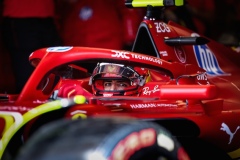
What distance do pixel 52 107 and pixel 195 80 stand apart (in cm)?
117

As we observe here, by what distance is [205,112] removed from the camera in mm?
3578

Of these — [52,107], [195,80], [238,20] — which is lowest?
[238,20]

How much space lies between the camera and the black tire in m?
2.28

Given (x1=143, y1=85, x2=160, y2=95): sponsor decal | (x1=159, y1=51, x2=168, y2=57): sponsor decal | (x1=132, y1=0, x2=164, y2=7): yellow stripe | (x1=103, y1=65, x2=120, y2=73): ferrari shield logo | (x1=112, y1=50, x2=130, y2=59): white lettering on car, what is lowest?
(x1=143, y1=85, x2=160, y2=95): sponsor decal

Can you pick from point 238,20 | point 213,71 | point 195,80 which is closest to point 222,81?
point 213,71

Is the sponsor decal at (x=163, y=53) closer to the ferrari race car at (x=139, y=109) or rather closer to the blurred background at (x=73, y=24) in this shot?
the ferrari race car at (x=139, y=109)

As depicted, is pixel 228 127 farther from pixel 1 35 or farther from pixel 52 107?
pixel 1 35

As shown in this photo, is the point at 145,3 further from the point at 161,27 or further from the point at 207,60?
the point at 207,60

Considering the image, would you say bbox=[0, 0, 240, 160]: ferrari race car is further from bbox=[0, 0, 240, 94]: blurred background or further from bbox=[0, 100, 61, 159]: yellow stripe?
bbox=[0, 0, 240, 94]: blurred background

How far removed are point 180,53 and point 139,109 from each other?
3.37 feet

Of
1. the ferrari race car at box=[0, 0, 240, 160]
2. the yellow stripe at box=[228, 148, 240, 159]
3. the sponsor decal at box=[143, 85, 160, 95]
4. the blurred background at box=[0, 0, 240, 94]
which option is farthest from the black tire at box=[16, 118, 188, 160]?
the blurred background at box=[0, 0, 240, 94]

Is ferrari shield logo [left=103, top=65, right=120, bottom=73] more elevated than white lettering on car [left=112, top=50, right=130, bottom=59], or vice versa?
white lettering on car [left=112, top=50, right=130, bottom=59]

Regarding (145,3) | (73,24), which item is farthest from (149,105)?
(73,24)

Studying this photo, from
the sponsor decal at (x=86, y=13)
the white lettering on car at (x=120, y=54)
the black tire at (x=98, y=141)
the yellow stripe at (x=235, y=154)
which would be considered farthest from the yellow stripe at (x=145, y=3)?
the black tire at (x=98, y=141)
